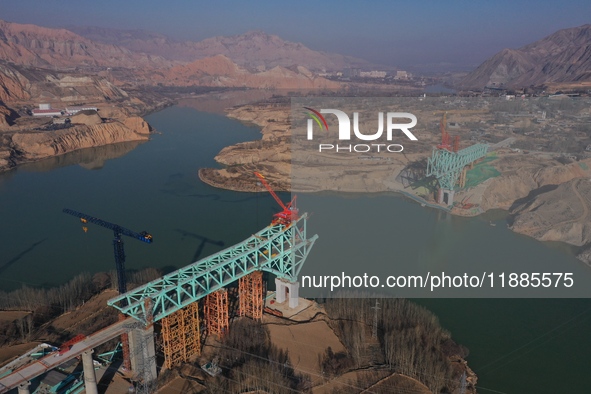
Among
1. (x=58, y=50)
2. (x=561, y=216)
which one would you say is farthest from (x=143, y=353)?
(x=58, y=50)

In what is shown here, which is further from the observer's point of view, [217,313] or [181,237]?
[181,237]

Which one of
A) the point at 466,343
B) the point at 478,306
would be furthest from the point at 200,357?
the point at 478,306

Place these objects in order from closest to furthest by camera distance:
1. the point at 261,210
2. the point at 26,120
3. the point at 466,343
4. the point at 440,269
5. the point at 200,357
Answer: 1. the point at 200,357
2. the point at 466,343
3. the point at 440,269
4. the point at 261,210
5. the point at 26,120

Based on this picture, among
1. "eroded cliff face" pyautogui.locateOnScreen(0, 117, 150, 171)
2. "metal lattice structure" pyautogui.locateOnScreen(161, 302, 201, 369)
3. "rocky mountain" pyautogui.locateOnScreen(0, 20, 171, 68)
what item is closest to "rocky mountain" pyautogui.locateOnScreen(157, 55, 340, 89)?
"rocky mountain" pyautogui.locateOnScreen(0, 20, 171, 68)

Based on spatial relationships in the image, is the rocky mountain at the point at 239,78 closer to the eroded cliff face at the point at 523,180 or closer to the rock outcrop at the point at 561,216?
the eroded cliff face at the point at 523,180

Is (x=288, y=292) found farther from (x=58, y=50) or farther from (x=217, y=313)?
(x=58, y=50)

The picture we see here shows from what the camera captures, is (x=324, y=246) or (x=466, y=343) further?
(x=324, y=246)

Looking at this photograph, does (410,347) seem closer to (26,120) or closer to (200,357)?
(200,357)

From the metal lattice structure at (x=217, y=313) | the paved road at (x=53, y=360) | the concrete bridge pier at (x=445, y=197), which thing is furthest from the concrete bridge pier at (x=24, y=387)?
the concrete bridge pier at (x=445, y=197)
